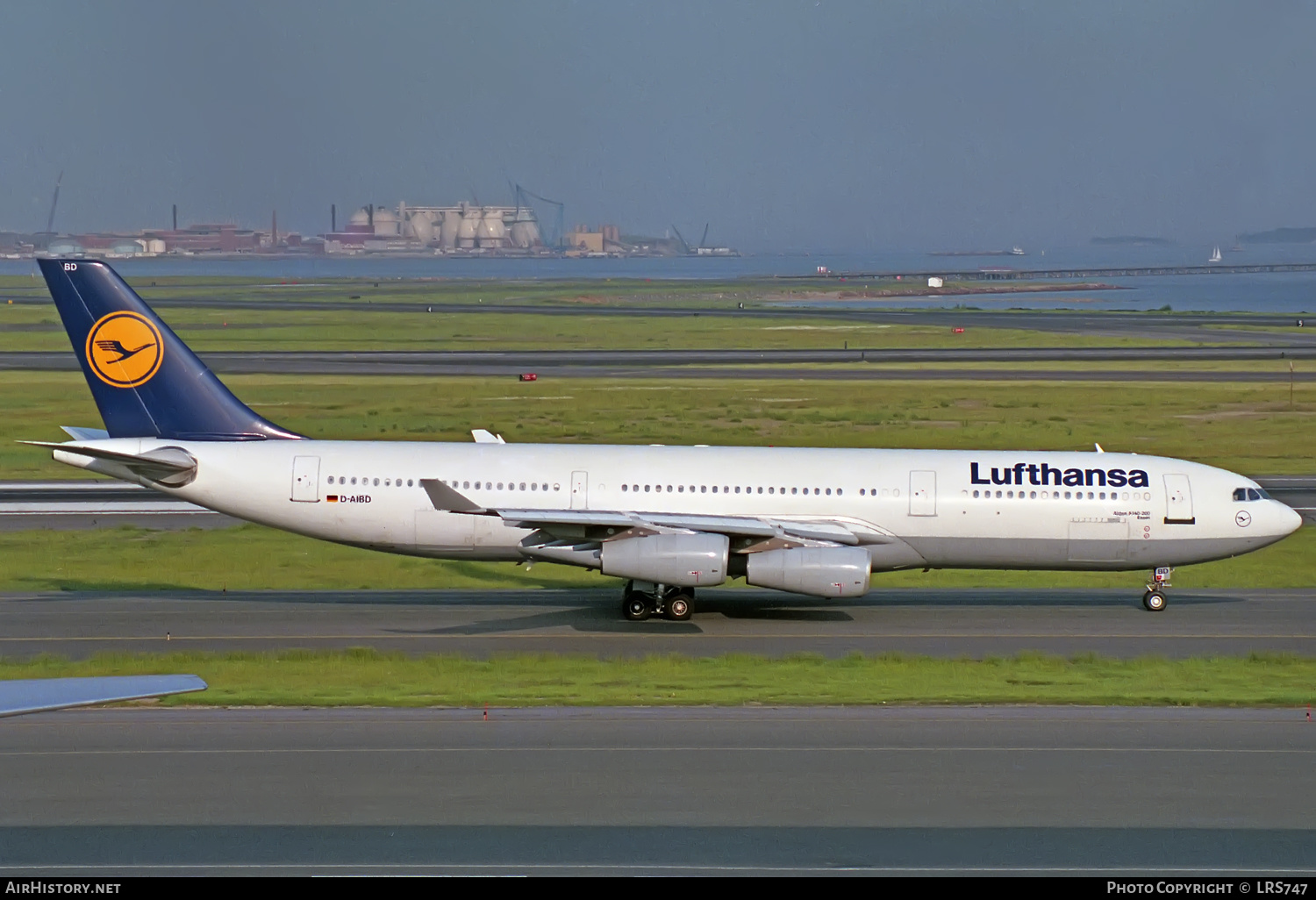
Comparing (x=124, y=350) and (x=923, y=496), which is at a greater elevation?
(x=124, y=350)

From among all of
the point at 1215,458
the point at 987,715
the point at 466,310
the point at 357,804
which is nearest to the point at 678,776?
the point at 357,804

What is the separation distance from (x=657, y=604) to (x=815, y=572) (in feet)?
11.6

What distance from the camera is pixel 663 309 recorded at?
504 feet

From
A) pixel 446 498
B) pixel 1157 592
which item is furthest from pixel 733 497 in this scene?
pixel 1157 592

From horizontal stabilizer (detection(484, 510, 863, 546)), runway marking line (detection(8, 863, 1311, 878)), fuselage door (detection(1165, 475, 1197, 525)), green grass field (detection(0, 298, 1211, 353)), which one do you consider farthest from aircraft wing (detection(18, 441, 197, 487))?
green grass field (detection(0, 298, 1211, 353))

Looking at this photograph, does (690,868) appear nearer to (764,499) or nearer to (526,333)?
(764,499)

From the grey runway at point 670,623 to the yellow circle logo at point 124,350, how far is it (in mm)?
4857

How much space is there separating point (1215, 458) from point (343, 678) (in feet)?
129

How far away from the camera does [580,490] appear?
31.3 metres

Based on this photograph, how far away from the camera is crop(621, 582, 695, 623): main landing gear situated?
30.5 meters

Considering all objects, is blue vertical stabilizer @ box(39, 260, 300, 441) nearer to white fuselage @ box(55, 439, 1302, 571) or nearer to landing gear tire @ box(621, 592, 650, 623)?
white fuselage @ box(55, 439, 1302, 571)

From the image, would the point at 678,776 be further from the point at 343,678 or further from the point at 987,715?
the point at 343,678

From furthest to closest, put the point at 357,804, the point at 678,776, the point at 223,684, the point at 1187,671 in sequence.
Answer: the point at 1187,671 → the point at 223,684 → the point at 678,776 → the point at 357,804
